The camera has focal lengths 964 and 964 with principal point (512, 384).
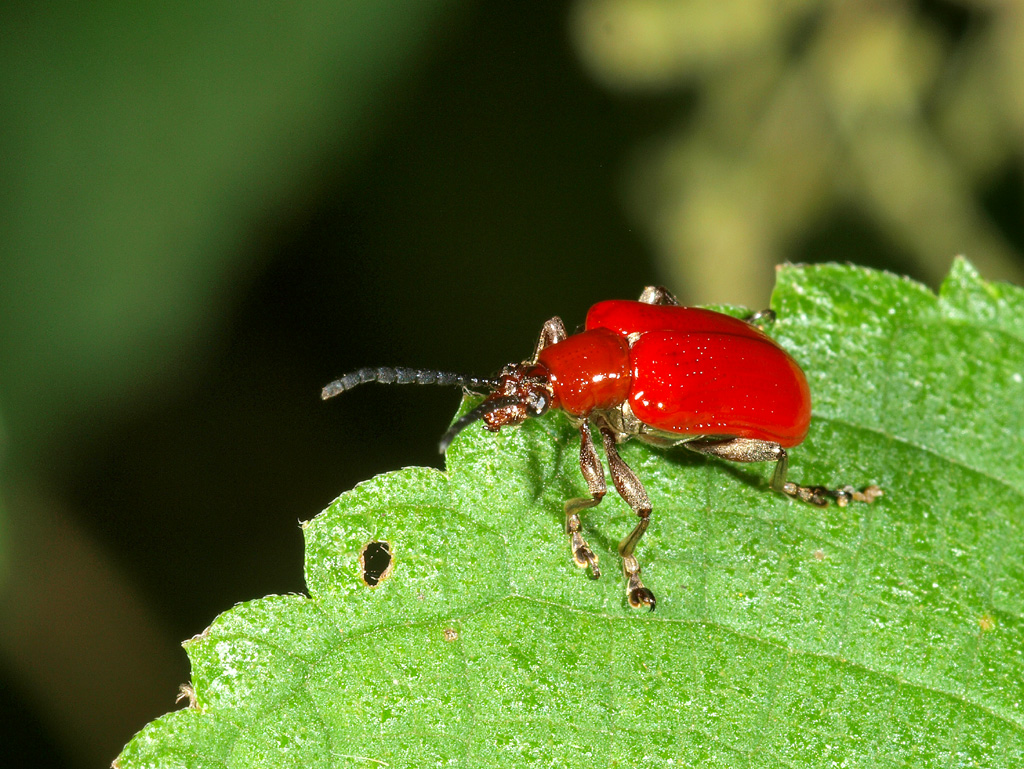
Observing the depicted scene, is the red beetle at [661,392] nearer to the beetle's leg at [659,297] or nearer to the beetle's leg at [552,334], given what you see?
the beetle's leg at [552,334]

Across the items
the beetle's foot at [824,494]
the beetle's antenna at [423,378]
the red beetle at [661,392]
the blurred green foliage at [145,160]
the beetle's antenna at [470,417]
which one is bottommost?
the beetle's foot at [824,494]

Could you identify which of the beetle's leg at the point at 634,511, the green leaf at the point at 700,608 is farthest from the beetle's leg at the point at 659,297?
the beetle's leg at the point at 634,511

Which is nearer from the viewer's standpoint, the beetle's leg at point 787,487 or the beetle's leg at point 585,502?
the beetle's leg at point 585,502

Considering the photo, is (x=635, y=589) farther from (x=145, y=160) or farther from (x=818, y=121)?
(x=145, y=160)

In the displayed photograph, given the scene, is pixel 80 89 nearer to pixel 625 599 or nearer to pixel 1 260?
pixel 1 260

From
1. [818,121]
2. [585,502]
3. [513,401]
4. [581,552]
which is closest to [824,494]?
[585,502]

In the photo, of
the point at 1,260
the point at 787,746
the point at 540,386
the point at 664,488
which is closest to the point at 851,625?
the point at 787,746

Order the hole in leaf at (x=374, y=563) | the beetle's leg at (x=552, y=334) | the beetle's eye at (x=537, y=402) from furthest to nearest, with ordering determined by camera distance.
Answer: the beetle's leg at (x=552, y=334), the beetle's eye at (x=537, y=402), the hole in leaf at (x=374, y=563)
